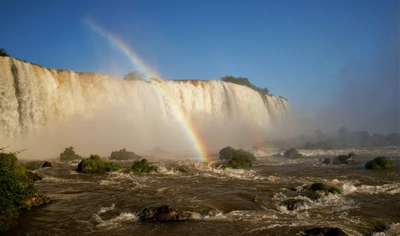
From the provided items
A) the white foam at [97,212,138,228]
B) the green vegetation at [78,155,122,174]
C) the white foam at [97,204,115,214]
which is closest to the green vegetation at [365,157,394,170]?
the white foam at [97,212,138,228]

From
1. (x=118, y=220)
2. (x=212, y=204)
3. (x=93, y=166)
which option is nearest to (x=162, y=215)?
(x=118, y=220)

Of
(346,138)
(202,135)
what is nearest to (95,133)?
(202,135)

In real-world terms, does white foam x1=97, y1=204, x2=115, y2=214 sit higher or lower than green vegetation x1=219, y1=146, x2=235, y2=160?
lower

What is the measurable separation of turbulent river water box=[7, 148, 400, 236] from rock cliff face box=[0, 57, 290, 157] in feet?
40.2

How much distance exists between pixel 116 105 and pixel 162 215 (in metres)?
27.5

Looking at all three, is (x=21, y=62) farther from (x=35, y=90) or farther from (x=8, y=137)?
(x=8, y=137)

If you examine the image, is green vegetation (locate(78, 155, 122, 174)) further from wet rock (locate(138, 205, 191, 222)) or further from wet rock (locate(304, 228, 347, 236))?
wet rock (locate(304, 228, 347, 236))

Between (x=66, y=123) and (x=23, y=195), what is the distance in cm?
2196

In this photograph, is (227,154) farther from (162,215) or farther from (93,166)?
(162,215)

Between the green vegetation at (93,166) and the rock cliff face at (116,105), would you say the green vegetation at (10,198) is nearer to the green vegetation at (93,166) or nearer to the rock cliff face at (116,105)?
the green vegetation at (93,166)

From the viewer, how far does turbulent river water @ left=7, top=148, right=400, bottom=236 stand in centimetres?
634

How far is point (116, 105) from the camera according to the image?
1284 inches

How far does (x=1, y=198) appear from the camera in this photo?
6527 mm

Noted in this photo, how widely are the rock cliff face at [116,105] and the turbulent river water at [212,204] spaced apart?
1226 cm
